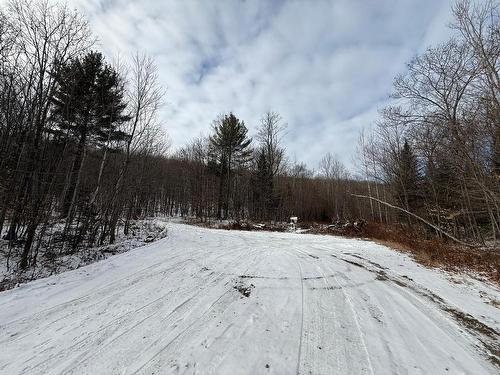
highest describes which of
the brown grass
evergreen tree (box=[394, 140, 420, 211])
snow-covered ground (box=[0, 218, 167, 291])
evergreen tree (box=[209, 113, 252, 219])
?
evergreen tree (box=[209, 113, 252, 219])

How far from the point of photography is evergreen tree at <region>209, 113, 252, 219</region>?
111 feet

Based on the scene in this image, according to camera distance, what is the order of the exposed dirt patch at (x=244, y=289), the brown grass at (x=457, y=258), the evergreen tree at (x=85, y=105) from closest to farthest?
1. the exposed dirt patch at (x=244, y=289)
2. the brown grass at (x=457, y=258)
3. the evergreen tree at (x=85, y=105)

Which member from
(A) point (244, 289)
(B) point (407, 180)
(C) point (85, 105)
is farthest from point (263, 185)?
(A) point (244, 289)

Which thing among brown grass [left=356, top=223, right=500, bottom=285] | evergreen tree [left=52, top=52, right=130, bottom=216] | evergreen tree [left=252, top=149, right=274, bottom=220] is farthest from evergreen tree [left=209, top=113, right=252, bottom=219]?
brown grass [left=356, top=223, right=500, bottom=285]

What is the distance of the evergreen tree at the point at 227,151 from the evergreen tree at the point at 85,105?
18155mm

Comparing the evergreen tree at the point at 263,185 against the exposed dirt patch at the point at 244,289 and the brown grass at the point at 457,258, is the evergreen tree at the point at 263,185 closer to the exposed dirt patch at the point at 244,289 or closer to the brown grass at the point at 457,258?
the brown grass at the point at 457,258

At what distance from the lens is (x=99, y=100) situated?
13.4 metres

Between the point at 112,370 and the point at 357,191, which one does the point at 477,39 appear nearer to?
the point at 112,370

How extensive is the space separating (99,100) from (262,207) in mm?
24432

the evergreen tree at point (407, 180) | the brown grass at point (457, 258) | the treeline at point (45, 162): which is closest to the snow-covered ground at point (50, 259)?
the treeline at point (45, 162)

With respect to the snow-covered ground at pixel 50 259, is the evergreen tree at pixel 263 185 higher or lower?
higher

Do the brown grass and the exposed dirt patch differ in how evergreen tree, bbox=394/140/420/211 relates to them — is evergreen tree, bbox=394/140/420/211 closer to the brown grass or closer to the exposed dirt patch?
the brown grass

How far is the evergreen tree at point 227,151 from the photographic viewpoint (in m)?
33.8

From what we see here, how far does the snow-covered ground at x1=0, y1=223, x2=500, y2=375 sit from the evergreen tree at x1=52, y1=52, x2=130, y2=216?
282 inches
